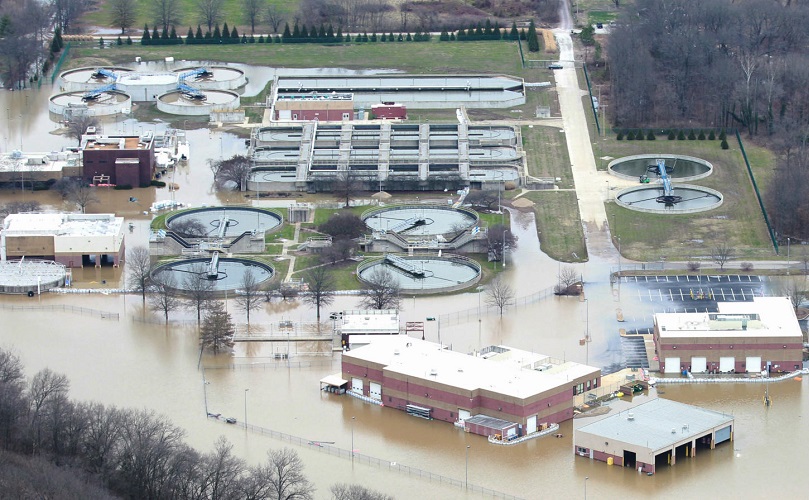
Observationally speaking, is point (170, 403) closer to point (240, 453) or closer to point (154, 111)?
point (240, 453)

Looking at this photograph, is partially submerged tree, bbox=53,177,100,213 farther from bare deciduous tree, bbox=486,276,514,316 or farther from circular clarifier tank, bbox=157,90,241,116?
bare deciduous tree, bbox=486,276,514,316

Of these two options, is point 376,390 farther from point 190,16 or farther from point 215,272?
point 190,16

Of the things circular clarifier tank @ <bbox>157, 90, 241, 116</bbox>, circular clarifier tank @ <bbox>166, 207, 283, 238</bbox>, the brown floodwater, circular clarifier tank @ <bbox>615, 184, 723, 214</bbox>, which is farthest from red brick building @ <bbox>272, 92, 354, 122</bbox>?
the brown floodwater

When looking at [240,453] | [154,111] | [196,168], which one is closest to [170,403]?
[240,453]

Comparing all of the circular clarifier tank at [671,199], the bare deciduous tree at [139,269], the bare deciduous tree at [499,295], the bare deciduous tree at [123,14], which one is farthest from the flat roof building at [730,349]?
the bare deciduous tree at [123,14]

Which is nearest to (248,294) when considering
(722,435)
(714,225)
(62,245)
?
(62,245)
